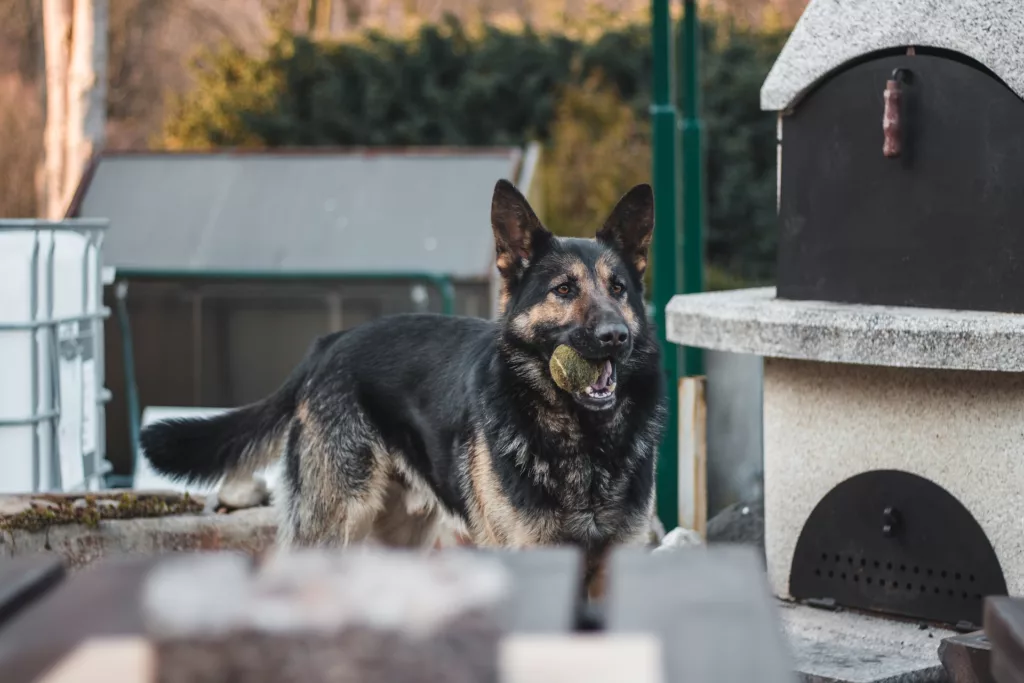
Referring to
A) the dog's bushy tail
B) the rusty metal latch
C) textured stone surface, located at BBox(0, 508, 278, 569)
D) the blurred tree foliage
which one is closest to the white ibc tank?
textured stone surface, located at BBox(0, 508, 278, 569)

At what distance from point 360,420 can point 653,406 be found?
1020 millimetres

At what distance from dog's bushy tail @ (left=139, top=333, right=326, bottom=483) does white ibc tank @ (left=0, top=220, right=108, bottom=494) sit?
1169 mm

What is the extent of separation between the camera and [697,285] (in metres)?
7.12

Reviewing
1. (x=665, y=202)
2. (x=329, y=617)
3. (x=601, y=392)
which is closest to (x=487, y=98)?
(x=665, y=202)

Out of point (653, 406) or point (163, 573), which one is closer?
point (163, 573)

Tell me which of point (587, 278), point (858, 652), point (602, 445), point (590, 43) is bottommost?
point (858, 652)

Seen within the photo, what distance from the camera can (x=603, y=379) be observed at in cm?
400

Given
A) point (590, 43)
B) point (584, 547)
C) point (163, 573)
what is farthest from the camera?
point (590, 43)

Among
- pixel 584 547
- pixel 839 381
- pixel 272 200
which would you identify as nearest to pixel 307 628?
pixel 584 547

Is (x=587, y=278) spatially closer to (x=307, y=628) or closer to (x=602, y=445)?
(x=602, y=445)

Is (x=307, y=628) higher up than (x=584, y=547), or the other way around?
(x=307, y=628)

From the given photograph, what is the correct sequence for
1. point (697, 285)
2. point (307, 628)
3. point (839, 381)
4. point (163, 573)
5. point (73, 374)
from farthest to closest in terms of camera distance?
point (697, 285) < point (73, 374) < point (839, 381) < point (163, 573) < point (307, 628)

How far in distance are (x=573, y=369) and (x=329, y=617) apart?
2.38 m

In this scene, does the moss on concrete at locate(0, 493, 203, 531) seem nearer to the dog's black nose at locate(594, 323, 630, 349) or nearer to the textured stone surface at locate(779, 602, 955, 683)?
the dog's black nose at locate(594, 323, 630, 349)
